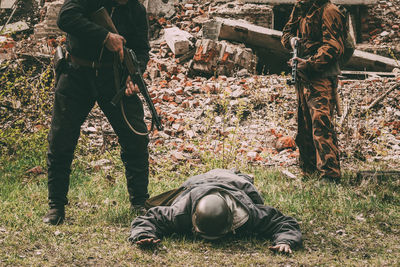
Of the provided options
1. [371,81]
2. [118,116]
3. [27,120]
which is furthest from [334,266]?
[371,81]

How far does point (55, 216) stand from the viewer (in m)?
3.67

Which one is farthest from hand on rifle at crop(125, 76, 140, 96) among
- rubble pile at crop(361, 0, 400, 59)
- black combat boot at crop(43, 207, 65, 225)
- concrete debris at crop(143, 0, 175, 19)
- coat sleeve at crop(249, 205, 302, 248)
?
rubble pile at crop(361, 0, 400, 59)

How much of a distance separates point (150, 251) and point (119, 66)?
1550 millimetres

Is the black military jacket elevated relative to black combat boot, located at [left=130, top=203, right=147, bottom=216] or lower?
elevated

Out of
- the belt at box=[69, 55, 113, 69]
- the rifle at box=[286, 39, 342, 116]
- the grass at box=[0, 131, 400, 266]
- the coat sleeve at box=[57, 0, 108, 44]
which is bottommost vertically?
the grass at box=[0, 131, 400, 266]

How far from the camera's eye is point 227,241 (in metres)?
3.44

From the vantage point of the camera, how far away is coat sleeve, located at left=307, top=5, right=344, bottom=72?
173 inches

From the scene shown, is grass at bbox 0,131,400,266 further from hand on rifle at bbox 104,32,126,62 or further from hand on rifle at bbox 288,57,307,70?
hand on rifle at bbox 104,32,126,62

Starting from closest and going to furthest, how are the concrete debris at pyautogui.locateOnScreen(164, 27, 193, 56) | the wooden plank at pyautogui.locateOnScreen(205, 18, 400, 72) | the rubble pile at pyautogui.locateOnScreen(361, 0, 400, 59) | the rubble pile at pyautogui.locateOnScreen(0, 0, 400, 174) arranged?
1. the rubble pile at pyautogui.locateOnScreen(0, 0, 400, 174)
2. the wooden plank at pyautogui.locateOnScreen(205, 18, 400, 72)
3. the concrete debris at pyautogui.locateOnScreen(164, 27, 193, 56)
4. the rubble pile at pyautogui.locateOnScreen(361, 0, 400, 59)

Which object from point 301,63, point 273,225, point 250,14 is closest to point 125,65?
point 273,225

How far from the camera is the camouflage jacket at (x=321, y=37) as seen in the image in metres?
4.42

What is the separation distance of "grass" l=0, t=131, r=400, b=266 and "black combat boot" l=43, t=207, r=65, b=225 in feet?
0.25

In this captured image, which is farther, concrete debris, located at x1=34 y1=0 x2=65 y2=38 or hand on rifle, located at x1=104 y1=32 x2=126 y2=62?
concrete debris, located at x1=34 y1=0 x2=65 y2=38

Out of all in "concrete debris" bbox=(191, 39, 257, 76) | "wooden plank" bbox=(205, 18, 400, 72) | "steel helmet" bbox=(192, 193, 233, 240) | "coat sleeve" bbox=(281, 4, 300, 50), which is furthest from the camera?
"wooden plank" bbox=(205, 18, 400, 72)
